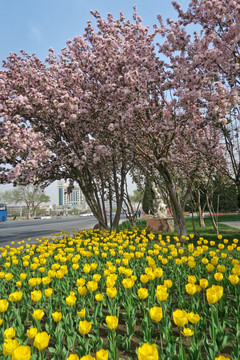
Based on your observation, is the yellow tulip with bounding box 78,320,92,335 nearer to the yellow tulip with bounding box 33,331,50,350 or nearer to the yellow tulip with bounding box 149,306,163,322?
the yellow tulip with bounding box 33,331,50,350

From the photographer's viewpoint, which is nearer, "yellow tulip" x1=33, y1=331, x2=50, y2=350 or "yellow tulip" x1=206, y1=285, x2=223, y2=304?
"yellow tulip" x1=33, y1=331, x2=50, y2=350

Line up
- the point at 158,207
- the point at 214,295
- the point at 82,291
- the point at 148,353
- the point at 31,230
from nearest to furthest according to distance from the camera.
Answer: the point at 148,353
the point at 214,295
the point at 82,291
the point at 158,207
the point at 31,230

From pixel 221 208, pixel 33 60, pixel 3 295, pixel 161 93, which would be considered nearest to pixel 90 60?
pixel 161 93

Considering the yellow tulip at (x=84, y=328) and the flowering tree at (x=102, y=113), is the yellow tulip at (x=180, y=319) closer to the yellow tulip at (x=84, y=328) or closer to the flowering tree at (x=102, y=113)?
the yellow tulip at (x=84, y=328)

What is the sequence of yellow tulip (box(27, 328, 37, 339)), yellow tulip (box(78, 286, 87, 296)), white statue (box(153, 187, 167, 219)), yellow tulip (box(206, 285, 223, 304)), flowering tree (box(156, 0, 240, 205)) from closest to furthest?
yellow tulip (box(27, 328, 37, 339)) < yellow tulip (box(206, 285, 223, 304)) < yellow tulip (box(78, 286, 87, 296)) < flowering tree (box(156, 0, 240, 205)) < white statue (box(153, 187, 167, 219))

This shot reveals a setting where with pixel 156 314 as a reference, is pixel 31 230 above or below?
below

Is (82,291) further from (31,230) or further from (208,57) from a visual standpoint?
(31,230)

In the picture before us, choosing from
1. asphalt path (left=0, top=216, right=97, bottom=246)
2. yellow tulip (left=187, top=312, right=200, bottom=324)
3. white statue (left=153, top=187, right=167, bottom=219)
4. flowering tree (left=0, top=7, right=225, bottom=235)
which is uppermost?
flowering tree (left=0, top=7, right=225, bottom=235)

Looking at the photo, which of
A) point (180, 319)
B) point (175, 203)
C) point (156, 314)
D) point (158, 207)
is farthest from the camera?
point (158, 207)

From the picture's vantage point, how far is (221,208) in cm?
2898

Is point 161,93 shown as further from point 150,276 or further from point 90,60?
point 150,276

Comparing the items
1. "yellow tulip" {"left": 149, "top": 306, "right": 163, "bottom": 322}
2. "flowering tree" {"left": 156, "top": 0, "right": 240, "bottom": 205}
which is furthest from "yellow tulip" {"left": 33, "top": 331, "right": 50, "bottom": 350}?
"flowering tree" {"left": 156, "top": 0, "right": 240, "bottom": 205}

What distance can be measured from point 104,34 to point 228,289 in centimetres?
779

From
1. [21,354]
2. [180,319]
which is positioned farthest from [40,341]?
[180,319]
